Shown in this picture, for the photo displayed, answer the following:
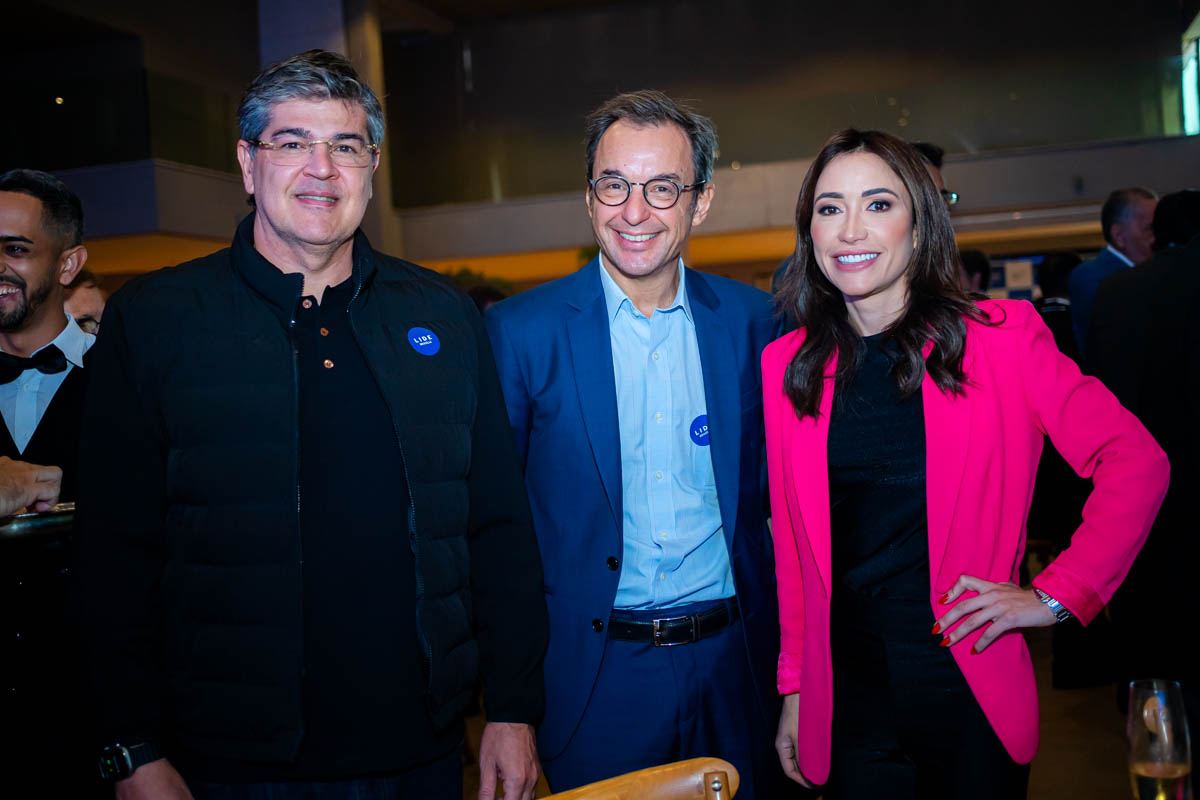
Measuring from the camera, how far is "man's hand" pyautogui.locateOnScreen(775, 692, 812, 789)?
210 centimetres

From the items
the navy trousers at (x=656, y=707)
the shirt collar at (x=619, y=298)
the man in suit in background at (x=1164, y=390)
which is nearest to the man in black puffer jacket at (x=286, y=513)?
the navy trousers at (x=656, y=707)

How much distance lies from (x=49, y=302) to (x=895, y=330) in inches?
78.3

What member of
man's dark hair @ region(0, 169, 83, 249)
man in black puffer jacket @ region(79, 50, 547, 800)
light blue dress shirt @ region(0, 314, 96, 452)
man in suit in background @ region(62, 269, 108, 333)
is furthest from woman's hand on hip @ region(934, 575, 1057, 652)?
man in suit in background @ region(62, 269, 108, 333)

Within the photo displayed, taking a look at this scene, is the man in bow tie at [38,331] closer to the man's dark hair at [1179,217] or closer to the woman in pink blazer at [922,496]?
the woman in pink blazer at [922,496]

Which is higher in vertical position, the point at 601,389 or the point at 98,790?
the point at 601,389

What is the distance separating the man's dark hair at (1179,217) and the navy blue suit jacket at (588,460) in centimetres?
232

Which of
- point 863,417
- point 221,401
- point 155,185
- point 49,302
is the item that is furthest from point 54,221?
point 155,185

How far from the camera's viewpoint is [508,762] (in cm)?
188

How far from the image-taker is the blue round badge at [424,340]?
188cm

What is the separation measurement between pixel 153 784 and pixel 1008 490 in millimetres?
1600

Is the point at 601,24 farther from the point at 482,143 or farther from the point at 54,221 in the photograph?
the point at 54,221

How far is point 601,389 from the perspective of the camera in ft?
7.18

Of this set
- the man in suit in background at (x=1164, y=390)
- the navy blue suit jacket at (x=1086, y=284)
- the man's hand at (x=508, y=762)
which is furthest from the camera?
the navy blue suit jacket at (x=1086, y=284)

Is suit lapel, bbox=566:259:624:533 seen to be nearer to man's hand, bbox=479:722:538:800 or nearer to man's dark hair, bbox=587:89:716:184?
man's dark hair, bbox=587:89:716:184
